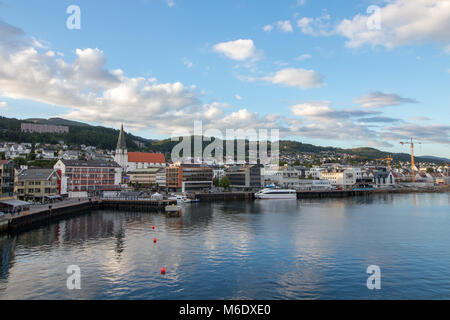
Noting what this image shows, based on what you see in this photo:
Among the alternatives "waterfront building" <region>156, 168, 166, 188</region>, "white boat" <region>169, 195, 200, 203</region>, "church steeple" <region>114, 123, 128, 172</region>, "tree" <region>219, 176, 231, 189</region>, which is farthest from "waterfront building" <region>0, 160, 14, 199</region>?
"church steeple" <region>114, 123, 128, 172</region>

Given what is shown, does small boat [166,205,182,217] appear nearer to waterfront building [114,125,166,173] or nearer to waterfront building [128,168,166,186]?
waterfront building [128,168,166,186]

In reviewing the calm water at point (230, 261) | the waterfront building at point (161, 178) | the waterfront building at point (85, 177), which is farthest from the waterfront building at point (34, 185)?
the waterfront building at point (161, 178)

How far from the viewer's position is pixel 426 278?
21562 mm

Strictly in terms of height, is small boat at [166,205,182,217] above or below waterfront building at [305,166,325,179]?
below

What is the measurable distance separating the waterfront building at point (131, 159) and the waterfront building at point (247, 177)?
35.8m

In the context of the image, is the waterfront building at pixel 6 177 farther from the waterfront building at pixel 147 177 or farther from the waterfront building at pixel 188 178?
the waterfront building at pixel 147 177

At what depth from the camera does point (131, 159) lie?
5630 inches

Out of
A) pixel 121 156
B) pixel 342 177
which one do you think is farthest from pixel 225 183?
pixel 121 156

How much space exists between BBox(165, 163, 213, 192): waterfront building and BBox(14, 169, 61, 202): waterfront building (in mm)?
41410

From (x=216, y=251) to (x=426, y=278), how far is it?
52.7ft

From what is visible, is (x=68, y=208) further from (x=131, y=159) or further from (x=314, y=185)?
(x=131, y=159)

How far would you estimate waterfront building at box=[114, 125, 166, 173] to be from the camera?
448ft

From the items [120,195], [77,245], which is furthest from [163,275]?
[120,195]
